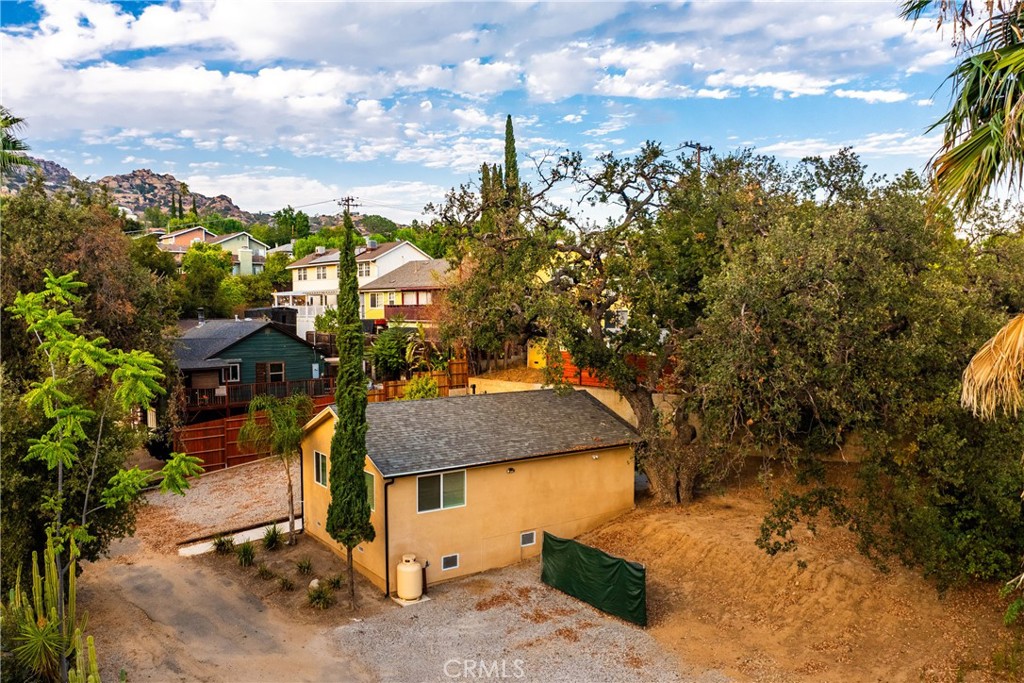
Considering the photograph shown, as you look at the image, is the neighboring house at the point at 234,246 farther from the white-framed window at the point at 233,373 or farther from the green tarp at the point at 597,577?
the green tarp at the point at 597,577

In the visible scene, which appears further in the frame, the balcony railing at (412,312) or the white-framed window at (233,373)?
the balcony railing at (412,312)

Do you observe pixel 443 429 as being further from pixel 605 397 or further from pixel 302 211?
pixel 302 211

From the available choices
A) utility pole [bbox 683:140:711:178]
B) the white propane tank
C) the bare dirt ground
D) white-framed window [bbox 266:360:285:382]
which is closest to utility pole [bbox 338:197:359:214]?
the white propane tank

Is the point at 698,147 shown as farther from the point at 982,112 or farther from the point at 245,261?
the point at 245,261

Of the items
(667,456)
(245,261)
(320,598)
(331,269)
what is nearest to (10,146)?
(320,598)

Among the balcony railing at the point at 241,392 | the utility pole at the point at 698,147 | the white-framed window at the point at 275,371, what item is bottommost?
the balcony railing at the point at 241,392

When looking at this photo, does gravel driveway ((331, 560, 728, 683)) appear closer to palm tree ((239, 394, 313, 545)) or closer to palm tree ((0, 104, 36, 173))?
palm tree ((239, 394, 313, 545))

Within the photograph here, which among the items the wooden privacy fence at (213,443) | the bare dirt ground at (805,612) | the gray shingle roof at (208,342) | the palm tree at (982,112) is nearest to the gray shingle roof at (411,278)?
the gray shingle roof at (208,342)
